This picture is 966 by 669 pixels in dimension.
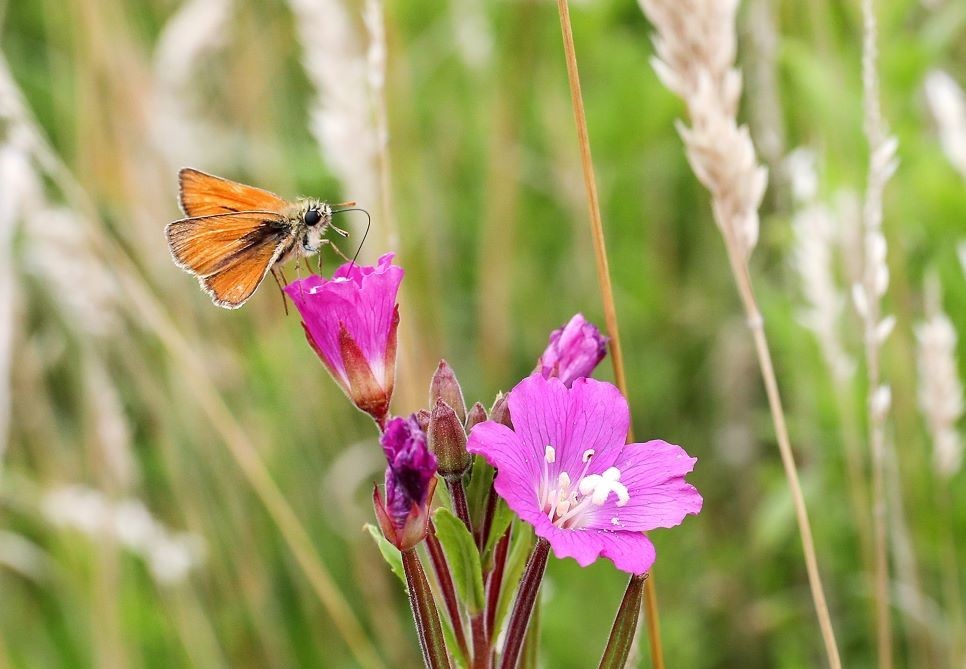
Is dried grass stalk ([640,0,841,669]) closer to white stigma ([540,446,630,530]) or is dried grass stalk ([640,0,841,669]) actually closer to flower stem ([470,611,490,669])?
white stigma ([540,446,630,530])

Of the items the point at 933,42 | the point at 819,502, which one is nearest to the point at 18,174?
the point at 819,502

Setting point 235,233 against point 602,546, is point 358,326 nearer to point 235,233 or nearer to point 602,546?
point 235,233

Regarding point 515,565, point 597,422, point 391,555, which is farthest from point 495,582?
point 597,422

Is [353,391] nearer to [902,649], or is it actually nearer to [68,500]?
[68,500]

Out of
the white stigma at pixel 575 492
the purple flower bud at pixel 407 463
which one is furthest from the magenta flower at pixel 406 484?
the white stigma at pixel 575 492

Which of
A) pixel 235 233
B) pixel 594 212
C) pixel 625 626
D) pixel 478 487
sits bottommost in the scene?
pixel 625 626

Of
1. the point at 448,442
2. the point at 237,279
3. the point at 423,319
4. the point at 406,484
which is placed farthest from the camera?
the point at 423,319

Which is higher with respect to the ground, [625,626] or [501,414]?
[501,414]
